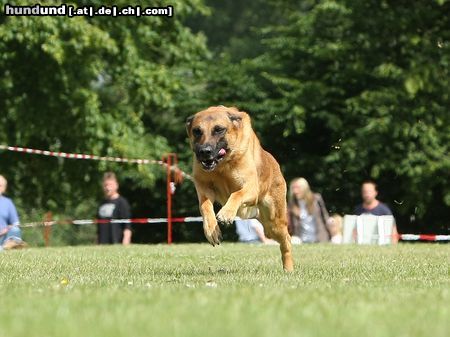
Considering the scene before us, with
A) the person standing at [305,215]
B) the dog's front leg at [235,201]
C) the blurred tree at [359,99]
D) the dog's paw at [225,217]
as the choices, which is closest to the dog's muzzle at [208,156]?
the dog's front leg at [235,201]

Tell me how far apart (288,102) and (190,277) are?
61.9 feet

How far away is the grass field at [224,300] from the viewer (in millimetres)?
4875

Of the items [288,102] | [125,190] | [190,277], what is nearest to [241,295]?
[190,277]

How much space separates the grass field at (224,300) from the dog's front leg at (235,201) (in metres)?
0.50

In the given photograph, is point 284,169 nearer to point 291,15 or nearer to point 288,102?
point 288,102

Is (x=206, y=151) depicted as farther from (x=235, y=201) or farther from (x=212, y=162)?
(x=235, y=201)

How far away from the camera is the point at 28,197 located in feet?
90.1

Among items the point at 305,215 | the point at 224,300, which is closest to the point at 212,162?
the point at 224,300

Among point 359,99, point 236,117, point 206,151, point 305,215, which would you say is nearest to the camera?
point 206,151

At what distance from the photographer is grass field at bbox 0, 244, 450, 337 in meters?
4.88

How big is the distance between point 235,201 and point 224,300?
9.76 feet

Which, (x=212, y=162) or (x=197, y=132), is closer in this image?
(x=212, y=162)

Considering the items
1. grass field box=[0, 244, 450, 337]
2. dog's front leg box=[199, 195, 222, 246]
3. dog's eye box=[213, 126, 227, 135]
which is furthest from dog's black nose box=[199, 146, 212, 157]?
grass field box=[0, 244, 450, 337]

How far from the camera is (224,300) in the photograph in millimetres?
6105
